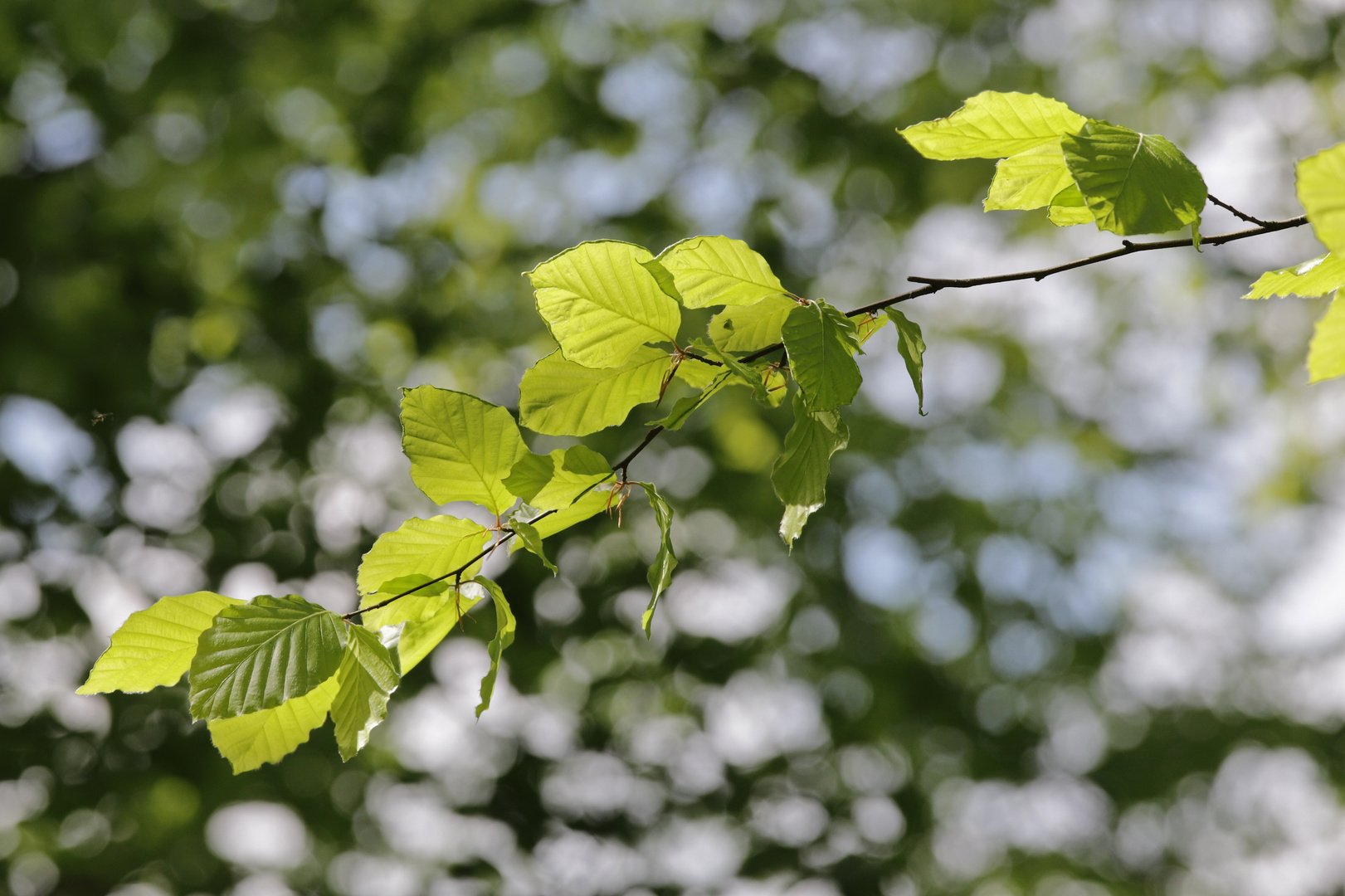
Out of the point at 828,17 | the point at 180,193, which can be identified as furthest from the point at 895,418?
the point at 180,193

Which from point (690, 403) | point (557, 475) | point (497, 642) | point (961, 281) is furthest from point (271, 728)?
A: point (961, 281)

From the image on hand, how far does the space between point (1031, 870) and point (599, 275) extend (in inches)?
244

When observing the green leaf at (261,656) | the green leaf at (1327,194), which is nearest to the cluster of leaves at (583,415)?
the green leaf at (261,656)

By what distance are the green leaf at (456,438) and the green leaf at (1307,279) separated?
0.70m

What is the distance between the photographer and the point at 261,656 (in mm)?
716

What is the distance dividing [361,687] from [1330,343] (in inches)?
32.3

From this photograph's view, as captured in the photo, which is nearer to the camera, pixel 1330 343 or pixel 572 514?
pixel 1330 343

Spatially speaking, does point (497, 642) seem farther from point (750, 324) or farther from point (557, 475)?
point (750, 324)

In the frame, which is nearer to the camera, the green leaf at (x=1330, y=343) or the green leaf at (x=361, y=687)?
the green leaf at (x=1330, y=343)

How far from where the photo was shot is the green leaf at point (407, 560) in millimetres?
837

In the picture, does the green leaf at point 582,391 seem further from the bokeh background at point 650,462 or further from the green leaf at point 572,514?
the bokeh background at point 650,462

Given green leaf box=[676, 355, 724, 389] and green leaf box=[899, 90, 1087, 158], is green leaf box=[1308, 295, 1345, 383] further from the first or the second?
green leaf box=[676, 355, 724, 389]

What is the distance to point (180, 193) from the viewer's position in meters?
3.95

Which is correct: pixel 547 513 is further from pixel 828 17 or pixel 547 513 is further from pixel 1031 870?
pixel 1031 870
